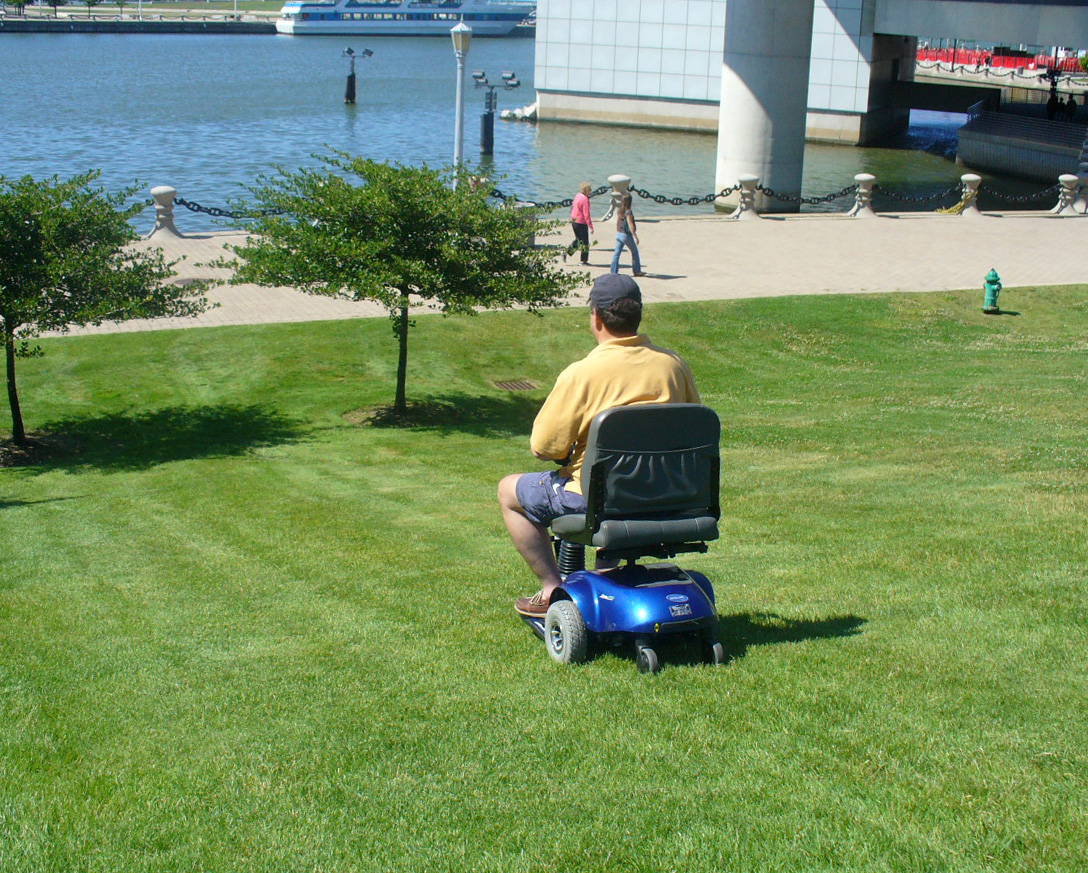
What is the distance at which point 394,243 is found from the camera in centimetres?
1330

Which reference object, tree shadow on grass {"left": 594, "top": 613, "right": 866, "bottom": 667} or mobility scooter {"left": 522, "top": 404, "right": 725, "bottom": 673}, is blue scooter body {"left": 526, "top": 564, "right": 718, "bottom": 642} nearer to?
mobility scooter {"left": 522, "top": 404, "right": 725, "bottom": 673}

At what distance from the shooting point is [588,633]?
5.07m

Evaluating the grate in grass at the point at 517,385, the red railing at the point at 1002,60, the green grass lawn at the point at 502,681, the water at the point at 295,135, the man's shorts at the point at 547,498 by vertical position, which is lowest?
the grate in grass at the point at 517,385

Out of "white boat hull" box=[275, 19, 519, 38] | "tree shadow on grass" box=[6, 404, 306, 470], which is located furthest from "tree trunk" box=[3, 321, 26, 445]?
"white boat hull" box=[275, 19, 519, 38]

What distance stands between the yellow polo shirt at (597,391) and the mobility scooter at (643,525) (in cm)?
16

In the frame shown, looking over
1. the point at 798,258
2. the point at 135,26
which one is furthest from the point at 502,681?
the point at 135,26

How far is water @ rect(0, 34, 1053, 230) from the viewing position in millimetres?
43062

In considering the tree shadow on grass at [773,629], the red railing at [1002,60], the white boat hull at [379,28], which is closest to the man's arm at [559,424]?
the tree shadow on grass at [773,629]

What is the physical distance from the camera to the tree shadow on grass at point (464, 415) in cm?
1372

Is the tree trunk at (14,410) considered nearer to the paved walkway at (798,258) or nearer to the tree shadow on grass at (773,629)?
the paved walkway at (798,258)

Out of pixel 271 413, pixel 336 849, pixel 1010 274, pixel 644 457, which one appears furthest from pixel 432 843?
pixel 1010 274

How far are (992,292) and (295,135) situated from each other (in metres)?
43.0

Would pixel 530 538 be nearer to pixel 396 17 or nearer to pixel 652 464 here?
pixel 652 464

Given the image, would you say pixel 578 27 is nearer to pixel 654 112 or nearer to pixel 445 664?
pixel 654 112
